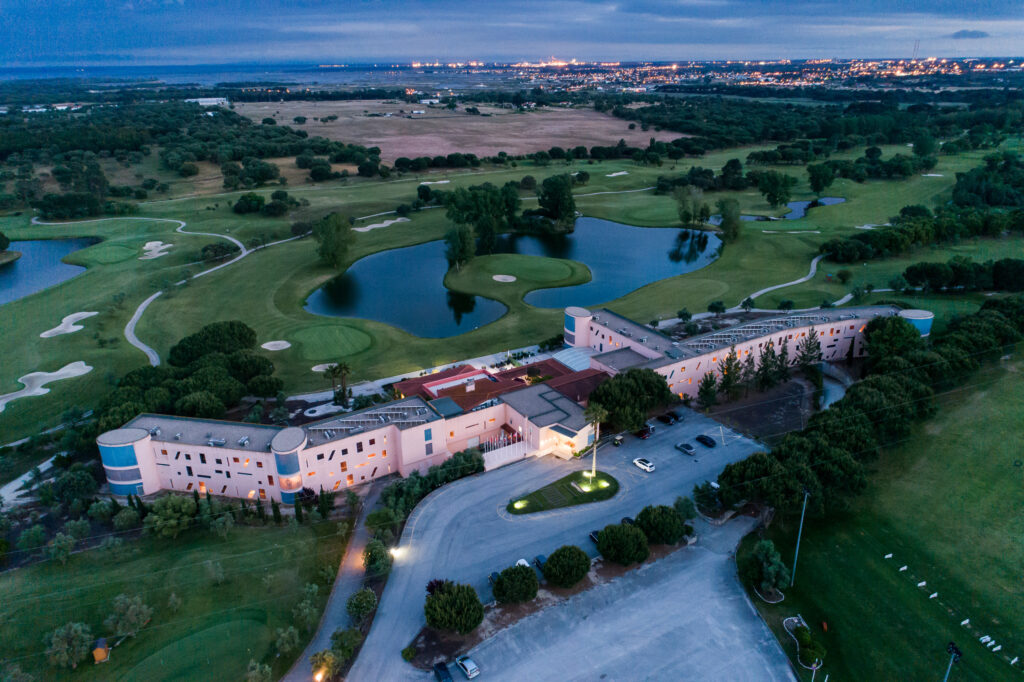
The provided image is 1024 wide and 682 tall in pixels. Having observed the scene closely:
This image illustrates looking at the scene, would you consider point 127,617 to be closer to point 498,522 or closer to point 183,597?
point 183,597

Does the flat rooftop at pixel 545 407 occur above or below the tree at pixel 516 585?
above

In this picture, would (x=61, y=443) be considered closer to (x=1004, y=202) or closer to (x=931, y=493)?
(x=931, y=493)

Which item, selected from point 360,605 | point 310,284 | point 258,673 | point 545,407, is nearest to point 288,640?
point 258,673

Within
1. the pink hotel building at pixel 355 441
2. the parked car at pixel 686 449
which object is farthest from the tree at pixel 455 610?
the parked car at pixel 686 449

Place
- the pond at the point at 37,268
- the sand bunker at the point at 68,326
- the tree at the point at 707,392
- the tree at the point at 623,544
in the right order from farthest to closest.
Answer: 1. the pond at the point at 37,268
2. the sand bunker at the point at 68,326
3. the tree at the point at 707,392
4. the tree at the point at 623,544

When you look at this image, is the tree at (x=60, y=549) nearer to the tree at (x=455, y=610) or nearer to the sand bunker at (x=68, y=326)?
the tree at (x=455, y=610)

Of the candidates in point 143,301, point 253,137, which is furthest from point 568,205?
point 253,137
